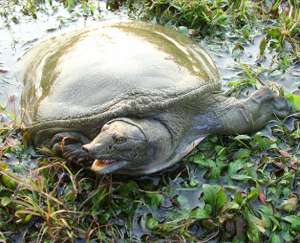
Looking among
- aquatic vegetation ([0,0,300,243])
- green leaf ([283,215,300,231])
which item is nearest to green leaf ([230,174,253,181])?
aquatic vegetation ([0,0,300,243])

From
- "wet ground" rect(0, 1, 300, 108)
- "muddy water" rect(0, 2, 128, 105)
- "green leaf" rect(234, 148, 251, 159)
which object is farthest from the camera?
"muddy water" rect(0, 2, 128, 105)

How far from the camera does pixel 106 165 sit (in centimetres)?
237

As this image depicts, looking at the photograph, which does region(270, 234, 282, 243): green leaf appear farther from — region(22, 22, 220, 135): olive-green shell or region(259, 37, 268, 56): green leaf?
region(259, 37, 268, 56): green leaf

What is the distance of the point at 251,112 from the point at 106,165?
36.5 inches

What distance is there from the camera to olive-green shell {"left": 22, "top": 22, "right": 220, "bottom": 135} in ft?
8.06

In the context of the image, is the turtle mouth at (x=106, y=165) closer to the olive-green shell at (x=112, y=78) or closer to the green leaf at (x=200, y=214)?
the olive-green shell at (x=112, y=78)

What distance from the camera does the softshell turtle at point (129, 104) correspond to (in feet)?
7.88

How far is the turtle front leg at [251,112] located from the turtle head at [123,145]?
487mm

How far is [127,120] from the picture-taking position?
7.82ft

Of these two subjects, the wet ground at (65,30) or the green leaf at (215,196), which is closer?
the green leaf at (215,196)

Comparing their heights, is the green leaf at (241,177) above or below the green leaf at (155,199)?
above

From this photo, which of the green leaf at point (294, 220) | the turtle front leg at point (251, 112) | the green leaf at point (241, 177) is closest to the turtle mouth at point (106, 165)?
the green leaf at point (241, 177)

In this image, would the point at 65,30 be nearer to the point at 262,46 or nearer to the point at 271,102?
the point at 262,46

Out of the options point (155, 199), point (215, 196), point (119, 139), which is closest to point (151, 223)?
point (155, 199)
